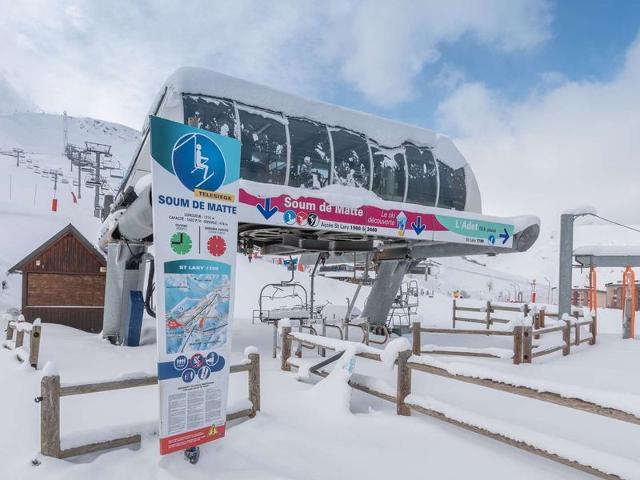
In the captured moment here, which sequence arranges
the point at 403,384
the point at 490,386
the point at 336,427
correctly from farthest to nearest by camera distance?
the point at 403,384
the point at 336,427
the point at 490,386

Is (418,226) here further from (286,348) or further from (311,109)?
(286,348)

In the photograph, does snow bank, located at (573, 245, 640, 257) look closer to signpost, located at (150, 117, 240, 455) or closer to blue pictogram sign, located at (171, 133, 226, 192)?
signpost, located at (150, 117, 240, 455)

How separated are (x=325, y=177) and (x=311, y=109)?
1.66m

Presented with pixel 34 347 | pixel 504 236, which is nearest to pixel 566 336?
pixel 504 236

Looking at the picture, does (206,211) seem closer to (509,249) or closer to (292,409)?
(292,409)

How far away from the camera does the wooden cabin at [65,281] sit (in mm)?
15258

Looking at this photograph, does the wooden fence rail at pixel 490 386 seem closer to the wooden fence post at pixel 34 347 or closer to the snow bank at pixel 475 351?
the snow bank at pixel 475 351

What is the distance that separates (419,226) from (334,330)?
7372 millimetres

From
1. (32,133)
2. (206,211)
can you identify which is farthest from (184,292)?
(32,133)

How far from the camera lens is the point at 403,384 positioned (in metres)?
5.60

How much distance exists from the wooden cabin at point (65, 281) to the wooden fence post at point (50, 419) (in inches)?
510

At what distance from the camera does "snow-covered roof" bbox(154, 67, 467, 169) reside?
8719 mm

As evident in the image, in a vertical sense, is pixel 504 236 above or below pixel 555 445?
above

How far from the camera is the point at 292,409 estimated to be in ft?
18.5
